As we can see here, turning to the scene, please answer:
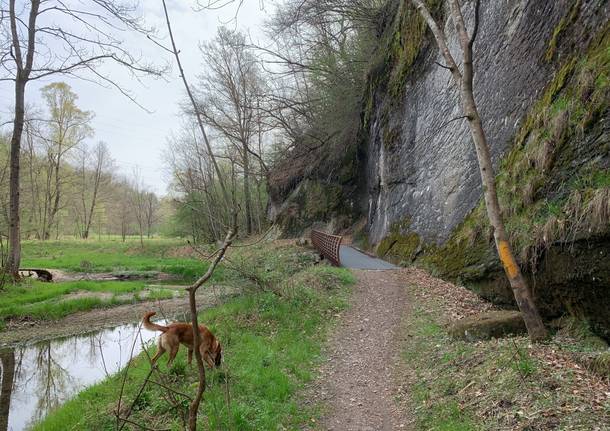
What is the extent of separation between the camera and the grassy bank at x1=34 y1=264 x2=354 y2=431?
4.93 m

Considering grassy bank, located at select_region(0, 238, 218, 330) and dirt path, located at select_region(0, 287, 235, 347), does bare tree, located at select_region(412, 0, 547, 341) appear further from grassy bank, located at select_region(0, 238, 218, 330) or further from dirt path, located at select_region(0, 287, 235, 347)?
dirt path, located at select_region(0, 287, 235, 347)

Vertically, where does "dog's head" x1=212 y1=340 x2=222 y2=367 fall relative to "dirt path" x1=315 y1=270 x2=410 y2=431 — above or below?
above

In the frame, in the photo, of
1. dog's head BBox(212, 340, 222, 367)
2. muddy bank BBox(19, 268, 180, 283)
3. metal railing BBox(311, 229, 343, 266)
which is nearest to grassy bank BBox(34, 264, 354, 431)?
dog's head BBox(212, 340, 222, 367)

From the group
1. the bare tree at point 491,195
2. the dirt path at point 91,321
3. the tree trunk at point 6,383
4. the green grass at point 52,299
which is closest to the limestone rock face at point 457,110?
the bare tree at point 491,195

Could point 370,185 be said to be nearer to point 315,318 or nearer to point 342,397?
point 315,318

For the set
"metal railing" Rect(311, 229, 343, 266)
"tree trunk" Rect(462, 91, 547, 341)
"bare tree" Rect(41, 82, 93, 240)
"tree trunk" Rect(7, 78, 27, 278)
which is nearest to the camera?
"tree trunk" Rect(462, 91, 547, 341)

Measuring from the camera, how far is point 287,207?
101 feet

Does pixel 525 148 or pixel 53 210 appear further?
pixel 53 210

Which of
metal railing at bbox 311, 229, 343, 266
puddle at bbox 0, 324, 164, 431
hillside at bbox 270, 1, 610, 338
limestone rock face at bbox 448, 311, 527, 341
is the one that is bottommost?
puddle at bbox 0, 324, 164, 431

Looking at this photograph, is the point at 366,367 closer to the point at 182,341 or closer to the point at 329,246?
the point at 182,341

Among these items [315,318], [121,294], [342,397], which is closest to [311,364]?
[342,397]

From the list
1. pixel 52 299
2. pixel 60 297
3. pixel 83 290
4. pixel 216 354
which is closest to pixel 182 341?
pixel 216 354

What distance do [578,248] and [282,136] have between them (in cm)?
2586

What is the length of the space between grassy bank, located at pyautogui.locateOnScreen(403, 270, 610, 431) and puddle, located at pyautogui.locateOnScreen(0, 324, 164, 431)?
432 centimetres
